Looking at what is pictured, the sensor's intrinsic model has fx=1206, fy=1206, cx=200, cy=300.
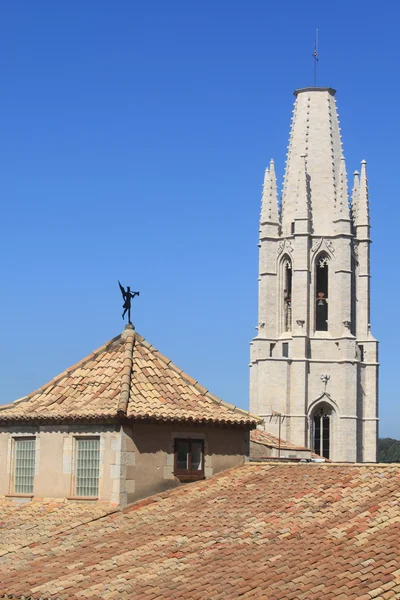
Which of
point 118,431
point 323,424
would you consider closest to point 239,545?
point 118,431

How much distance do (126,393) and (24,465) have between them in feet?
12.3

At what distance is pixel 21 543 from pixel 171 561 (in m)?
4.96

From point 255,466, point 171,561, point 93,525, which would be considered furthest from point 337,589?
point 255,466

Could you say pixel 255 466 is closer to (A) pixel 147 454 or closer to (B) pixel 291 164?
(A) pixel 147 454

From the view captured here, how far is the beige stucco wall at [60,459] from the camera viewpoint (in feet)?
92.3

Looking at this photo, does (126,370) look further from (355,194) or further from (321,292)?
(355,194)

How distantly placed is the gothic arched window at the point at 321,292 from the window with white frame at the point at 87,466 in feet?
242

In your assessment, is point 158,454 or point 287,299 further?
point 287,299

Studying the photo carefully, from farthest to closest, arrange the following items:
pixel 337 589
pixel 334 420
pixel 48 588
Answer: pixel 334 420 < pixel 48 588 < pixel 337 589

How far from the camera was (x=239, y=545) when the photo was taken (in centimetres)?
2350

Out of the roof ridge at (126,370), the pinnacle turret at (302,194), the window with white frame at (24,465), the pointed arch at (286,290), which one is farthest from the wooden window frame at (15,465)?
the pointed arch at (286,290)

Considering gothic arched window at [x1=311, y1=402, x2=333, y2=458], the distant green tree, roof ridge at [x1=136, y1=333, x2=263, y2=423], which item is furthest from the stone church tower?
roof ridge at [x1=136, y1=333, x2=263, y2=423]

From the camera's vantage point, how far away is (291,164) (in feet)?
335

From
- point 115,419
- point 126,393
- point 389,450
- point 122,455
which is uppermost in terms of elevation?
point 126,393
